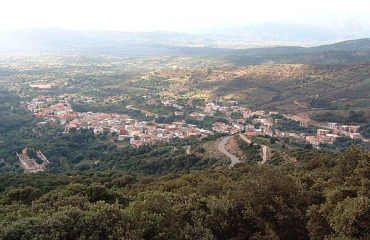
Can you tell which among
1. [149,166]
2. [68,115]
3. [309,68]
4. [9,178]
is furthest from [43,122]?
[309,68]

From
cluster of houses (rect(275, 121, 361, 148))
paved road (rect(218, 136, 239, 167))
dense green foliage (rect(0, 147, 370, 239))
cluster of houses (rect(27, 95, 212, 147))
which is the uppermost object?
dense green foliage (rect(0, 147, 370, 239))

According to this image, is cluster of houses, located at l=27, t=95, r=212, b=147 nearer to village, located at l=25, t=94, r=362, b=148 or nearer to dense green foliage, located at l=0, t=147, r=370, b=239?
village, located at l=25, t=94, r=362, b=148

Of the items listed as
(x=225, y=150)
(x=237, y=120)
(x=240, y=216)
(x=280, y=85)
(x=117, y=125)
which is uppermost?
(x=240, y=216)

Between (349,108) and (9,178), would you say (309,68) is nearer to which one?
(349,108)

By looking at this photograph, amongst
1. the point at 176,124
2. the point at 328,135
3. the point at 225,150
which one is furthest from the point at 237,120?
the point at 225,150

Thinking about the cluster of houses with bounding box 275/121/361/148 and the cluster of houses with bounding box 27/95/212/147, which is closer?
the cluster of houses with bounding box 275/121/361/148

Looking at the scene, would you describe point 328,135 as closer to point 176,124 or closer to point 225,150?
point 225,150

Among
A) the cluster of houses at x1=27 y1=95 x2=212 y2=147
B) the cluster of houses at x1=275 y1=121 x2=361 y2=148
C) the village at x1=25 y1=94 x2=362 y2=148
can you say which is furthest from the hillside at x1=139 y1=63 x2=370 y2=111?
the cluster of houses at x1=27 y1=95 x2=212 y2=147

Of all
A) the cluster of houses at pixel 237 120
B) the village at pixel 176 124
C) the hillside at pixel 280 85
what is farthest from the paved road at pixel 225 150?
the hillside at pixel 280 85

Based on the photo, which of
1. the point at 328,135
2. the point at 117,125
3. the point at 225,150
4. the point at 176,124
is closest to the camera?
the point at 225,150
